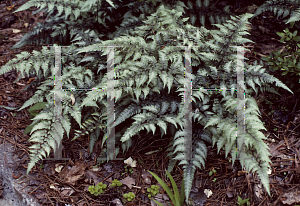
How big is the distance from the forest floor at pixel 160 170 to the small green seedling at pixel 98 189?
0.08 m

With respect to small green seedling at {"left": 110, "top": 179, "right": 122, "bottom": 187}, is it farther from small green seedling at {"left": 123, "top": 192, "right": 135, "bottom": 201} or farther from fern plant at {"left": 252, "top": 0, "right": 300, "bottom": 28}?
fern plant at {"left": 252, "top": 0, "right": 300, "bottom": 28}

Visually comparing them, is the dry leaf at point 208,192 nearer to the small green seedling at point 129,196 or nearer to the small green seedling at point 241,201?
the small green seedling at point 241,201

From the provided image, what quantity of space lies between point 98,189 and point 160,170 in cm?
77

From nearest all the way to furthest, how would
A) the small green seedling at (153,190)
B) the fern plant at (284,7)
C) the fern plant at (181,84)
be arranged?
the fern plant at (181,84), the small green seedling at (153,190), the fern plant at (284,7)

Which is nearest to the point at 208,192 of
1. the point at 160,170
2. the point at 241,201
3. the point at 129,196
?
the point at 241,201

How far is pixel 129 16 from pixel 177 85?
5.30ft

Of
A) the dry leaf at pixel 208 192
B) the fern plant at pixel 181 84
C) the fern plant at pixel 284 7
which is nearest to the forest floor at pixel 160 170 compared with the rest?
the dry leaf at pixel 208 192

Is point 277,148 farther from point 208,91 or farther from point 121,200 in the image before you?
point 121,200

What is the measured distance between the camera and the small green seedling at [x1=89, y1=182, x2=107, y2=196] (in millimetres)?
2850

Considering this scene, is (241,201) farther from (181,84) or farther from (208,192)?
(181,84)

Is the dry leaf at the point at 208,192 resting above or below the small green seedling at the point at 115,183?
below

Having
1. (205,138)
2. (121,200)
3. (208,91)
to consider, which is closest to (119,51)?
(208,91)

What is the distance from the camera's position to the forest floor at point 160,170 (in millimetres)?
2779

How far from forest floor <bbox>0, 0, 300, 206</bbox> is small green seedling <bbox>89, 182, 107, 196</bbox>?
0.08 metres
